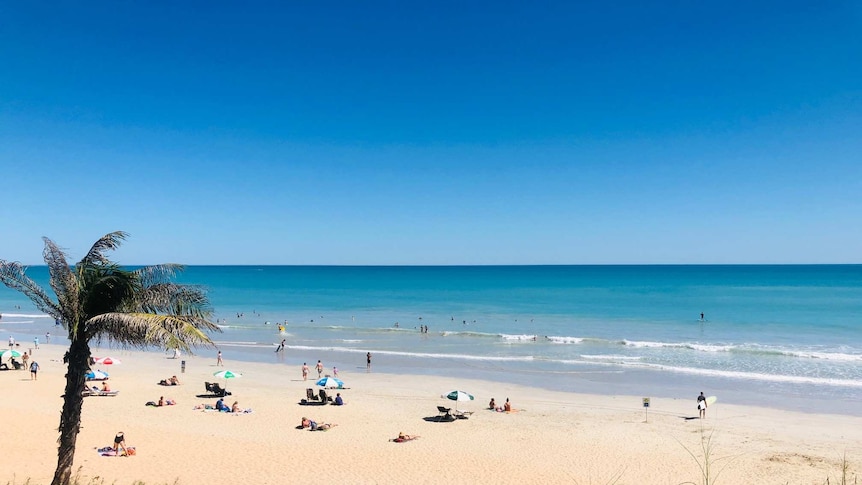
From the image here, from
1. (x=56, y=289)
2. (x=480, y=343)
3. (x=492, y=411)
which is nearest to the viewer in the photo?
(x=56, y=289)

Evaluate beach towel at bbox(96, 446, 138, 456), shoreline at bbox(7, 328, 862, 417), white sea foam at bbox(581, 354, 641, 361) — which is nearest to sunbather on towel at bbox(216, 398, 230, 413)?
beach towel at bbox(96, 446, 138, 456)

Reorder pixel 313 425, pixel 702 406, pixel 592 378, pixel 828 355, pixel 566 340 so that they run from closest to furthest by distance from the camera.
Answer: pixel 313 425, pixel 702 406, pixel 592 378, pixel 828 355, pixel 566 340

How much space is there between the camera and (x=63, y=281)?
34.6ft

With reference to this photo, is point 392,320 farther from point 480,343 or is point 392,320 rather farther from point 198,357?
point 198,357

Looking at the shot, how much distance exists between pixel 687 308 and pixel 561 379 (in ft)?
175

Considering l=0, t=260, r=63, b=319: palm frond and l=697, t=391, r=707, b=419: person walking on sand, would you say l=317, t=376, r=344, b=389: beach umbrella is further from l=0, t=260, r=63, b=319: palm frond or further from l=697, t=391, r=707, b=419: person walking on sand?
l=0, t=260, r=63, b=319: palm frond

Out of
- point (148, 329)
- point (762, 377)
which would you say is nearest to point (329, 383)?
point (148, 329)

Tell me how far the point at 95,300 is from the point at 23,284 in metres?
1.31

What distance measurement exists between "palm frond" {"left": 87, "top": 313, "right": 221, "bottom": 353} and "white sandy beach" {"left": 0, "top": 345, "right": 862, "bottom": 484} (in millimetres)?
6799

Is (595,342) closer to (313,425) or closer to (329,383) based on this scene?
(329,383)

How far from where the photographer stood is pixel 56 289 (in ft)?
34.8

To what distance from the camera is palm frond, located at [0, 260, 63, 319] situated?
10.5 m

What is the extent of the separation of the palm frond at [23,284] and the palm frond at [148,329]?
108cm

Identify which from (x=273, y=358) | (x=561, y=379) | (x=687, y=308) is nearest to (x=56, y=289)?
(x=561, y=379)
